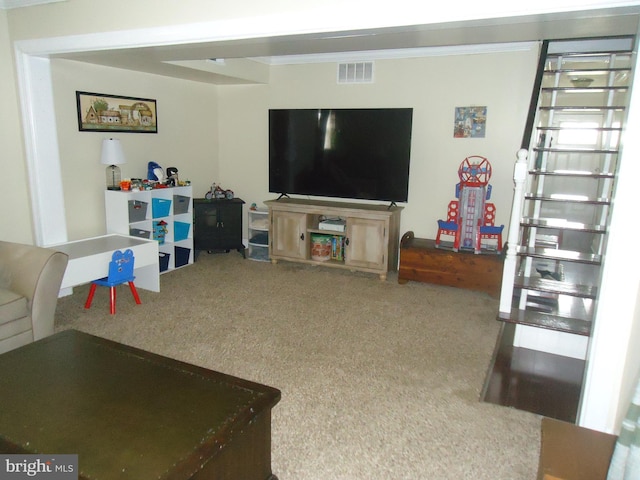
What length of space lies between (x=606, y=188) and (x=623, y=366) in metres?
2.55

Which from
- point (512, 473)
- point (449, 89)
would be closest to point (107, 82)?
point (449, 89)

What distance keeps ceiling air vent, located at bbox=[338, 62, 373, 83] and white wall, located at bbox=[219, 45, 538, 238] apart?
0.07 m

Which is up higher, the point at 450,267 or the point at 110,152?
the point at 110,152

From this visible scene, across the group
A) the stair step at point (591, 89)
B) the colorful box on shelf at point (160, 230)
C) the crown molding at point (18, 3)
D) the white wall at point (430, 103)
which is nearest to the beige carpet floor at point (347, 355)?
the colorful box on shelf at point (160, 230)

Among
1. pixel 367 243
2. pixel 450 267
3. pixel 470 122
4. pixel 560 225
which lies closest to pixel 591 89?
pixel 560 225

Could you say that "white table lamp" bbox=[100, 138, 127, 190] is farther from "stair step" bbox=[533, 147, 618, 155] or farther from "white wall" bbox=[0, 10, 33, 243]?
"stair step" bbox=[533, 147, 618, 155]

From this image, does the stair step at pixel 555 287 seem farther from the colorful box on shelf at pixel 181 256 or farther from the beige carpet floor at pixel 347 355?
the colorful box on shelf at pixel 181 256

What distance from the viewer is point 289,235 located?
514cm

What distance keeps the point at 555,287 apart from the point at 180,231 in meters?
3.67

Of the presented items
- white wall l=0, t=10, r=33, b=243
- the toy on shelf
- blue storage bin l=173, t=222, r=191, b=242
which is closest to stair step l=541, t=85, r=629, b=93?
the toy on shelf

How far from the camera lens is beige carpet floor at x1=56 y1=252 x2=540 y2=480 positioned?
2.10 metres

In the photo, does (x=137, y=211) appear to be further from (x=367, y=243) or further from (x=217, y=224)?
(x=367, y=243)

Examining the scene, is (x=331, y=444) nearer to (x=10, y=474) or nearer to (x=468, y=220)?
(x=10, y=474)

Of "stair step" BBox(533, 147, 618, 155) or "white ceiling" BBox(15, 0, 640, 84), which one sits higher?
"white ceiling" BBox(15, 0, 640, 84)
